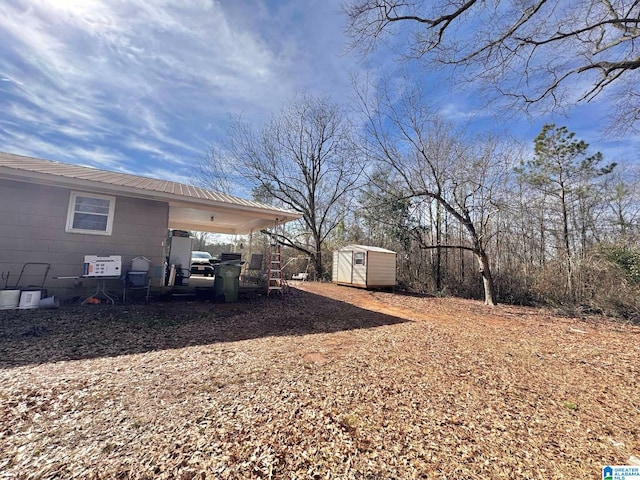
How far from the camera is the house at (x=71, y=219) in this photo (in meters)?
5.19

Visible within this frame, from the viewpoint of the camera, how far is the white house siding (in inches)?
205

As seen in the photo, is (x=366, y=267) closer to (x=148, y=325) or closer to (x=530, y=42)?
(x=530, y=42)

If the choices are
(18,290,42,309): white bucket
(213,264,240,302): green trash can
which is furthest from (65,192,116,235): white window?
(213,264,240,302): green trash can

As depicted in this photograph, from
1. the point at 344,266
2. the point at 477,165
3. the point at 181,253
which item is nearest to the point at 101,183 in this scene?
the point at 181,253

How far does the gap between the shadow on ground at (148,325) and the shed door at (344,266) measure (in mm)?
5906

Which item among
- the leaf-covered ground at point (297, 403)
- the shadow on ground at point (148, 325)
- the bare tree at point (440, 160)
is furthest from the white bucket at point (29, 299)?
the bare tree at point (440, 160)

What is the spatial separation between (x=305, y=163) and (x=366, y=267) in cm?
832

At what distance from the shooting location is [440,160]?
33.6 ft

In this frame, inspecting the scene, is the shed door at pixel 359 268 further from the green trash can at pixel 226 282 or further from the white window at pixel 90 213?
the white window at pixel 90 213

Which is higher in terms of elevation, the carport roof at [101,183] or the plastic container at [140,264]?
the carport roof at [101,183]

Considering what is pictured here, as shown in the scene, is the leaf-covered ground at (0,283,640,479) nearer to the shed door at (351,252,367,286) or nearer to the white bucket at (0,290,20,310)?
the white bucket at (0,290,20,310)

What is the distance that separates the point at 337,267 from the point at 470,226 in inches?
255

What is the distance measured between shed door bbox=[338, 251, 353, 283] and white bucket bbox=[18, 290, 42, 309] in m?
10.5

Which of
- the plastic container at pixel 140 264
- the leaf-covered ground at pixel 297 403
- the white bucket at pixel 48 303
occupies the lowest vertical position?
the leaf-covered ground at pixel 297 403
